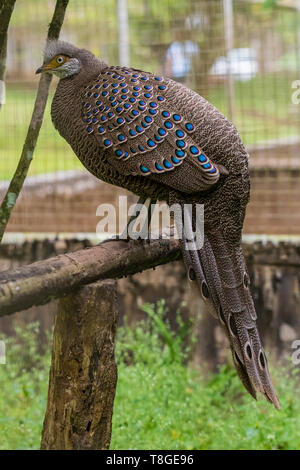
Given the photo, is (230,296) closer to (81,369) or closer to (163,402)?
(81,369)

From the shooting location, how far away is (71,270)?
2.41 metres

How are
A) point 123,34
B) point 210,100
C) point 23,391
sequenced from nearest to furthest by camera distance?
point 23,391, point 210,100, point 123,34

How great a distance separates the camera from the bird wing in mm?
2775

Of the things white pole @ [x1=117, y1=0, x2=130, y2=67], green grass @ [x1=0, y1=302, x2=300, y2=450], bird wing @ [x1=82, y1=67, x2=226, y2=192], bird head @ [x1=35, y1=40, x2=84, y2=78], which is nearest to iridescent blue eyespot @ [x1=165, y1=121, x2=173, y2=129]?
bird wing @ [x1=82, y1=67, x2=226, y2=192]

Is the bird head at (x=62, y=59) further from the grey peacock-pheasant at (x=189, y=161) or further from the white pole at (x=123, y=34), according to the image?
the white pole at (x=123, y=34)

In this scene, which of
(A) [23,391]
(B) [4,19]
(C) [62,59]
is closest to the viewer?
(B) [4,19]

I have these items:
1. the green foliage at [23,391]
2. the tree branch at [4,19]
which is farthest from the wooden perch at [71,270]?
the green foliage at [23,391]

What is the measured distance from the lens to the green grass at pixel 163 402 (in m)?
3.66

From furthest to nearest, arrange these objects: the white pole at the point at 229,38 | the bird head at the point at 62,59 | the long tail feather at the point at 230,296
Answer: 1. the white pole at the point at 229,38
2. the bird head at the point at 62,59
3. the long tail feather at the point at 230,296

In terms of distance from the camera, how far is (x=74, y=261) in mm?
2459

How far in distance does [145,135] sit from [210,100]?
212 cm

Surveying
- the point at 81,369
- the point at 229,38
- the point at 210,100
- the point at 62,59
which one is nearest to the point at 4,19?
the point at 62,59
